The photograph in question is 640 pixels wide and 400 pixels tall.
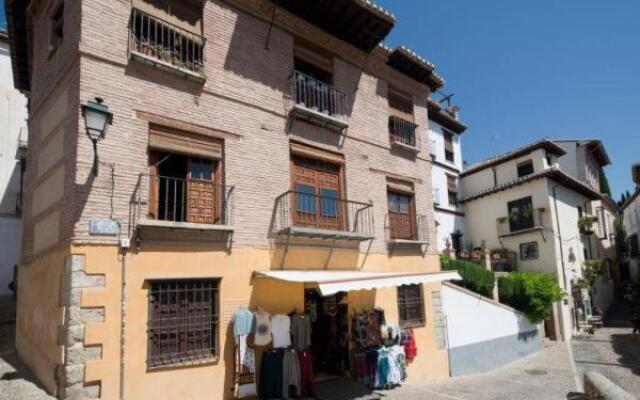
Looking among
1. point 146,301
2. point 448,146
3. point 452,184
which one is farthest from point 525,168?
point 146,301

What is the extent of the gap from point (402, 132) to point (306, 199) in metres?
5.06

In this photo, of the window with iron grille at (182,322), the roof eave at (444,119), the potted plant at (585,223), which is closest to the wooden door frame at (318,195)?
the window with iron grille at (182,322)

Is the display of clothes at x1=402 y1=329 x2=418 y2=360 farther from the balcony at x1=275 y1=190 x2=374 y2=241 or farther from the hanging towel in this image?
the hanging towel

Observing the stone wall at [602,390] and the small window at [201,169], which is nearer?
the stone wall at [602,390]

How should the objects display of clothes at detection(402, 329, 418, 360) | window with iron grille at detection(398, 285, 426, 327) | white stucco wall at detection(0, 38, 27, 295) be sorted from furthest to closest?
white stucco wall at detection(0, 38, 27, 295)
window with iron grille at detection(398, 285, 426, 327)
display of clothes at detection(402, 329, 418, 360)

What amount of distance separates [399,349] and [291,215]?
182 inches

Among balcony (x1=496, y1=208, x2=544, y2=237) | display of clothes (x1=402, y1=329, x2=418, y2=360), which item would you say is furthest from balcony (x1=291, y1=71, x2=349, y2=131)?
balcony (x1=496, y1=208, x2=544, y2=237)

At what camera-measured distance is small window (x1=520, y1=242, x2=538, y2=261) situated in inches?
922

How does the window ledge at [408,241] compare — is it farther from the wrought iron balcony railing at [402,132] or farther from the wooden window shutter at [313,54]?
the wooden window shutter at [313,54]

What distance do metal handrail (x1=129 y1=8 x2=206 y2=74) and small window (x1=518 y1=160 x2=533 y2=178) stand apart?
70.7ft

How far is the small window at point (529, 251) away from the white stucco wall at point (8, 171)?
2456 centimetres

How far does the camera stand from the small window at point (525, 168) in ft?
82.4

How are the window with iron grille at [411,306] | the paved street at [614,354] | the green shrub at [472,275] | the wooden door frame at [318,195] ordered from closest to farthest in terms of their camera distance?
the wooden door frame at [318,195] < the window with iron grille at [411,306] < the paved street at [614,354] < the green shrub at [472,275]

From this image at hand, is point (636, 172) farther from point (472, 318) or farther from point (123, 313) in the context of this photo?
point (123, 313)
